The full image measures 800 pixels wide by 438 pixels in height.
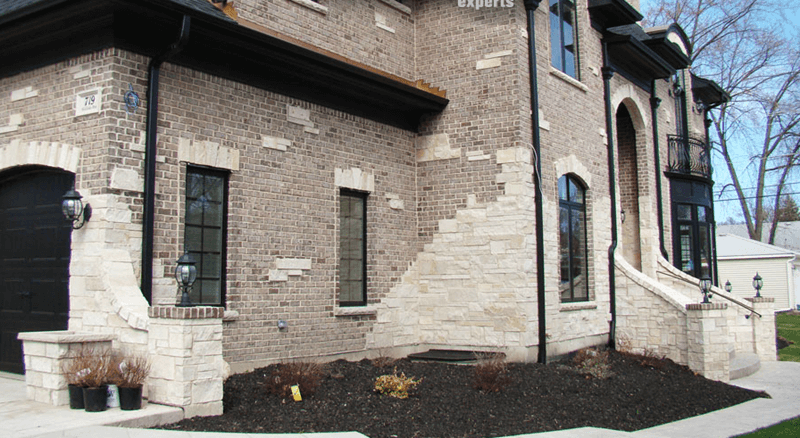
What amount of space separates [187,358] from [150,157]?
270cm

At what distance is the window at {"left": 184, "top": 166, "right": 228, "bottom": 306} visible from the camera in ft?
29.3

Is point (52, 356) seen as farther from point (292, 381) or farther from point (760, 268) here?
point (760, 268)

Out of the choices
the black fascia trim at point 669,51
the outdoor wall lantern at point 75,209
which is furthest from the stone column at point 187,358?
the black fascia trim at point 669,51

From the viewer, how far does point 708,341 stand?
12250 mm

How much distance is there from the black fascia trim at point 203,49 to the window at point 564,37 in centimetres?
337

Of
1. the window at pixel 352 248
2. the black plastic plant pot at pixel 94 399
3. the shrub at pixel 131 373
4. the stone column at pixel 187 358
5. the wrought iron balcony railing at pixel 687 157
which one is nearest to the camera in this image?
the black plastic plant pot at pixel 94 399

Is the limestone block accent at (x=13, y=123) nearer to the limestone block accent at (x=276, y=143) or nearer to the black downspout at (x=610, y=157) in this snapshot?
the limestone block accent at (x=276, y=143)

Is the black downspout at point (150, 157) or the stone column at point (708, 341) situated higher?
the black downspout at point (150, 157)

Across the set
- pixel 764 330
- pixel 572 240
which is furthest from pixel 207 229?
pixel 764 330

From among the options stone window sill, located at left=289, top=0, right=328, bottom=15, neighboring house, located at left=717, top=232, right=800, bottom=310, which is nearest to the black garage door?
stone window sill, located at left=289, top=0, right=328, bottom=15

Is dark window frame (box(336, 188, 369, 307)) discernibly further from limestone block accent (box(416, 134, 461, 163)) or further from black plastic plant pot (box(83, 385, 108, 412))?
black plastic plant pot (box(83, 385, 108, 412))

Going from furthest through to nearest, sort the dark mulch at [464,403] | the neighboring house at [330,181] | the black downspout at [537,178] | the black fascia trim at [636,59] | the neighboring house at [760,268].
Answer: the neighboring house at [760,268]
the black fascia trim at [636,59]
the black downspout at [537,178]
the neighboring house at [330,181]
the dark mulch at [464,403]

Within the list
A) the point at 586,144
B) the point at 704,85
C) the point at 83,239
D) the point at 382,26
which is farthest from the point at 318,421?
the point at 704,85

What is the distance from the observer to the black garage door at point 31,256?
8633 mm
